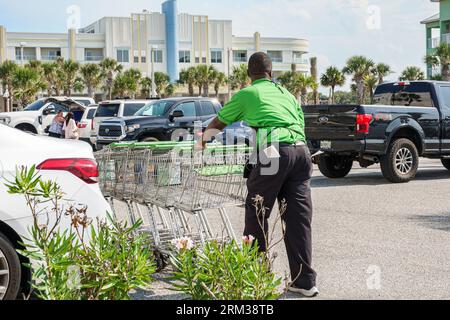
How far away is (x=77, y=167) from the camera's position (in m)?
5.51

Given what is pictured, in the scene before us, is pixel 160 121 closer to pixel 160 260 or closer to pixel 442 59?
pixel 160 260

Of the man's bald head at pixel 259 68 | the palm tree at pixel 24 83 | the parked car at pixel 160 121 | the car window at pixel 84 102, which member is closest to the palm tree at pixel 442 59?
the car window at pixel 84 102

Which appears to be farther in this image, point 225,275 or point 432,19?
point 432,19

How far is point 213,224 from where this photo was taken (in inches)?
394

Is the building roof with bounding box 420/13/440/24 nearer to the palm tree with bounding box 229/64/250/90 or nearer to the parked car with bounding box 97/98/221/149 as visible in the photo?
the palm tree with bounding box 229/64/250/90

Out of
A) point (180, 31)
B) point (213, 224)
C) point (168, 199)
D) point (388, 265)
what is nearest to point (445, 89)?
point (213, 224)

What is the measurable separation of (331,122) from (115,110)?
12.0 metres

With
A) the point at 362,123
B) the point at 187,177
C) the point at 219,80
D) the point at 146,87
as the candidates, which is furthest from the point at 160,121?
the point at 219,80

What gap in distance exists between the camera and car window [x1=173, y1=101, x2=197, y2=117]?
2048 centimetres

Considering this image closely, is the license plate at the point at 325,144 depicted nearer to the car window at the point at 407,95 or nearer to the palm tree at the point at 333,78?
the car window at the point at 407,95

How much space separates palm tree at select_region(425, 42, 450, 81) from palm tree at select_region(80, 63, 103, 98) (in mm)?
33200

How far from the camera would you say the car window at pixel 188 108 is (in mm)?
20484
